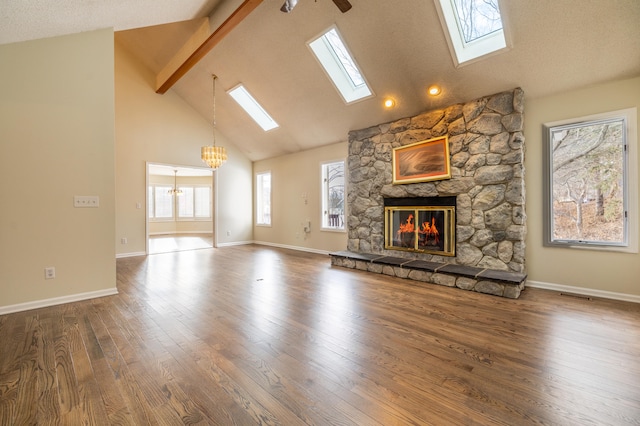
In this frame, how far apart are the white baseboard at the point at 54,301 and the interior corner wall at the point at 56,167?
11mm

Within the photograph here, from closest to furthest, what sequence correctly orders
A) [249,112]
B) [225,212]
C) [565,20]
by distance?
1. [565,20]
2. [249,112]
3. [225,212]

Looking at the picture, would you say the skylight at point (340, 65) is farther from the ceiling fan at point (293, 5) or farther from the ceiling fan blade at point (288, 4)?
the ceiling fan blade at point (288, 4)

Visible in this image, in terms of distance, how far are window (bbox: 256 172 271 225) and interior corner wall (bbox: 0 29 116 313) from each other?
193 inches

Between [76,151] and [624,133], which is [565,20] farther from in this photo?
[76,151]

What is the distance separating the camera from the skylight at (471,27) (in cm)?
343

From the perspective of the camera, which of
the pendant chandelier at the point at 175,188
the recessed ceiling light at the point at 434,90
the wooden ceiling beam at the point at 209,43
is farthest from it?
the pendant chandelier at the point at 175,188

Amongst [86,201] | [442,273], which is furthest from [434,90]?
[86,201]

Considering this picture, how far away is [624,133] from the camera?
3324 millimetres

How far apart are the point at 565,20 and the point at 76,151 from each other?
18.7ft

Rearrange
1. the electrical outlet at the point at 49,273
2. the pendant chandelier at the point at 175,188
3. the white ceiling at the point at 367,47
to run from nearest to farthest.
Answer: the white ceiling at the point at 367,47 < the electrical outlet at the point at 49,273 < the pendant chandelier at the point at 175,188

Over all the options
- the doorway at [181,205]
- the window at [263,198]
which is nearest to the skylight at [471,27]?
the window at [263,198]

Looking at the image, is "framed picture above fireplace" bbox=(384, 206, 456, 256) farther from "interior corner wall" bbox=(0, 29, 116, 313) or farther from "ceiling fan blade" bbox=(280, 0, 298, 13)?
"interior corner wall" bbox=(0, 29, 116, 313)

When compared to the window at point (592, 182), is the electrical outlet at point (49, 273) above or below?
below

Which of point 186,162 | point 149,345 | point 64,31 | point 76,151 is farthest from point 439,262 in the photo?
point 186,162
